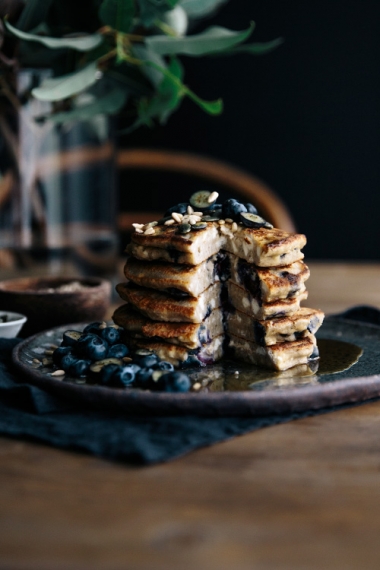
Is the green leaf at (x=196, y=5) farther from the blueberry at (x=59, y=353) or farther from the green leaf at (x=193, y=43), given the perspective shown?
the blueberry at (x=59, y=353)

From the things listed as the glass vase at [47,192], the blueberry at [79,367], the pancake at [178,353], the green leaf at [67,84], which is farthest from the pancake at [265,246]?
the glass vase at [47,192]

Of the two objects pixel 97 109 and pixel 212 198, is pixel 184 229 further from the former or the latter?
pixel 97 109

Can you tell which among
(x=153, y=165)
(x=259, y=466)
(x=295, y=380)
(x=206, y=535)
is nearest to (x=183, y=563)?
(x=206, y=535)

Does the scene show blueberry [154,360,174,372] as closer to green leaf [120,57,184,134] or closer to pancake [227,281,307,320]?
pancake [227,281,307,320]

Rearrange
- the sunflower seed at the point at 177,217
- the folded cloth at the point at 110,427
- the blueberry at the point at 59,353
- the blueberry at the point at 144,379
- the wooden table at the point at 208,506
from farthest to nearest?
the sunflower seed at the point at 177,217, the blueberry at the point at 59,353, the blueberry at the point at 144,379, the folded cloth at the point at 110,427, the wooden table at the point at 208,506

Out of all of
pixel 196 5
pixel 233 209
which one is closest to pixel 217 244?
pixel 233 209

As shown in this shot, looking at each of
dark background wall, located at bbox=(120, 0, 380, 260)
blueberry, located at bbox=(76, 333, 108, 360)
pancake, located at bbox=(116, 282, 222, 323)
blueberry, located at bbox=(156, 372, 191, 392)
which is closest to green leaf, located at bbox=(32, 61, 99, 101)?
pancake, located at bbox=(116, 282, 222, 323)
